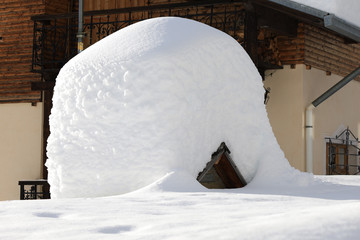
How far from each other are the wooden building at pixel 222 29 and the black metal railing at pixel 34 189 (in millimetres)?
327

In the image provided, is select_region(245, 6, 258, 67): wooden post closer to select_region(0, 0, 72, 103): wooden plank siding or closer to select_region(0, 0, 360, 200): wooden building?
select_region(0, 0, 360, 200): wooden building

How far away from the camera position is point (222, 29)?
14.5 m

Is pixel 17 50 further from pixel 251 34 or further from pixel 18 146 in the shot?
pixel 251 34

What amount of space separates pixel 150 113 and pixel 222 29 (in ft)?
26.6

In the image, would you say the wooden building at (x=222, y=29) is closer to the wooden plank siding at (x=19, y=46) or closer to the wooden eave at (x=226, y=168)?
the wooden plank siding at (x=19, y=46)

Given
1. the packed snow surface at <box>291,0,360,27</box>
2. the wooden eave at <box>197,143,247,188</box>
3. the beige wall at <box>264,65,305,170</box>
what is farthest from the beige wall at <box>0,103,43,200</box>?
the wooden eave at <box>197,143,247,188</box>

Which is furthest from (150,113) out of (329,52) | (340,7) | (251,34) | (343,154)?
(343,154)

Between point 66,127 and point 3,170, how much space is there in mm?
10508

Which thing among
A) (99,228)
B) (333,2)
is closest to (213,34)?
(99,228)

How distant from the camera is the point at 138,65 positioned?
6.80m

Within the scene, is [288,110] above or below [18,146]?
above

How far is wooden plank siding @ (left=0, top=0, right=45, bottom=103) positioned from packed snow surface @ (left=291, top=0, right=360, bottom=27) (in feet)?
22.1

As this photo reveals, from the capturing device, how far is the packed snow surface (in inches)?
510

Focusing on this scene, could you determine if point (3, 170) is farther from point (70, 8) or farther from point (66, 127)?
point (66, 127)
